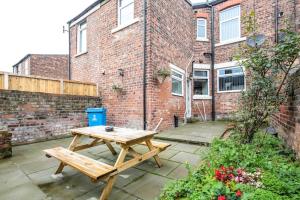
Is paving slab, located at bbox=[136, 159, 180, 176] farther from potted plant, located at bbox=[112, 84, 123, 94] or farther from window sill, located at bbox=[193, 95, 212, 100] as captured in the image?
window sill, located at bbox=[193, 95, 212, 100]

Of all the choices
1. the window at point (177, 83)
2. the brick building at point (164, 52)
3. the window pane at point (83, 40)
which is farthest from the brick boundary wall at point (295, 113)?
the window pane at point (83, 40)

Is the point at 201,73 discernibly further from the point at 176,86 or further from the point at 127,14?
the point at 127,14

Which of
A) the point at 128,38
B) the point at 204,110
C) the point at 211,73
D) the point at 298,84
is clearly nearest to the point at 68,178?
the point at 298,84

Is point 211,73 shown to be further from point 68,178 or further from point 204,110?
point 68,178

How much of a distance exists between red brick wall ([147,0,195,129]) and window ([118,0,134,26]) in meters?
1.06

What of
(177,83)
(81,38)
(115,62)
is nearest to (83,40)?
(81,38)

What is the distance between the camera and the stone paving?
7.11 feet

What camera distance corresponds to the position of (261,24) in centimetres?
775

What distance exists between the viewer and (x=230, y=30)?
28.9ft

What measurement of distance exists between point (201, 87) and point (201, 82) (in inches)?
11.6

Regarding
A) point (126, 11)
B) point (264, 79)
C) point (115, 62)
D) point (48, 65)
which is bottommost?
point (264, 79)

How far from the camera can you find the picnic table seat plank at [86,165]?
186 centimetres

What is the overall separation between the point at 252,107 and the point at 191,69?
597cm

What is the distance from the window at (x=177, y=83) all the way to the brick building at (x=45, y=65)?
1231cm
